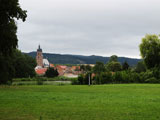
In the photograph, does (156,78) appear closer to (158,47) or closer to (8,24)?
(158,47)

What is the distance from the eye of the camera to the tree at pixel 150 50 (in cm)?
6800

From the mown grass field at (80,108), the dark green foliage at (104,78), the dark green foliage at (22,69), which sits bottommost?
the mown grass field at (80,108)

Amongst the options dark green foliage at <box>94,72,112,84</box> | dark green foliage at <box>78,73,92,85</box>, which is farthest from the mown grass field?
dark green foliage at <box>94,72,112,84</box>

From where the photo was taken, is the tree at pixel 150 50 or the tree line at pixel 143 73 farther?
the tree at pixel 150 50

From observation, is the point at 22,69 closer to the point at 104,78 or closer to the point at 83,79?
the point at 83,79

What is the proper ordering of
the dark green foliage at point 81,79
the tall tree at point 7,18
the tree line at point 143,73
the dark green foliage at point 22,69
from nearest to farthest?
the tall tree at point 7,18 → the tree line at point 143,73 → the dark green foliage at point 81,79 → the dark green foliage at point 22,69

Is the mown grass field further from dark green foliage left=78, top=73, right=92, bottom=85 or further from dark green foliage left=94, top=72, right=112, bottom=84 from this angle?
dark green foliage left=94, top=72, right=112, bottom=84

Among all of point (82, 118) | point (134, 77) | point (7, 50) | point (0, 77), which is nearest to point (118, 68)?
point (134, 77)

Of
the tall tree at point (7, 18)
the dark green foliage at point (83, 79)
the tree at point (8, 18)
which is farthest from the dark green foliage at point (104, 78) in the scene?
the tall tree at point (7, 18)

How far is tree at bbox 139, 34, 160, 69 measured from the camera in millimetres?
68000

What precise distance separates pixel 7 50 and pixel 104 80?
140ft

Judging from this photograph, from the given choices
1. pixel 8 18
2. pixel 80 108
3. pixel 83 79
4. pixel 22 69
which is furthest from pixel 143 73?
pixel 80 108

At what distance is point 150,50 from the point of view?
68.0m

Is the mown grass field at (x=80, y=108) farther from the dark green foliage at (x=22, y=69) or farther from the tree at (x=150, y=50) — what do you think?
the dark green foliage at (x=22, y=69)
